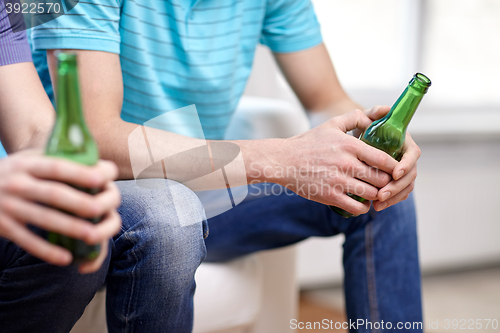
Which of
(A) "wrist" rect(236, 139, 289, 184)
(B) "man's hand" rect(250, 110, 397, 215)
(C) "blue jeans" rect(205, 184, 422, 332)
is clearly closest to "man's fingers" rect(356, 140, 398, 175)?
(B) "man's hand" rect(250, 110, 397, 215)

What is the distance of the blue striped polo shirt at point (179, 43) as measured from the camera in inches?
25.3

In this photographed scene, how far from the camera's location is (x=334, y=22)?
1.69m

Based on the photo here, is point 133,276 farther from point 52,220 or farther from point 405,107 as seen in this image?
point 405,107

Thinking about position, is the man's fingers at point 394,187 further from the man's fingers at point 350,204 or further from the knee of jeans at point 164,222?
the knee of jeans at point 164,222

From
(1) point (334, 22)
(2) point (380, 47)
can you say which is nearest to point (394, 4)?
(2) point (380, 47)

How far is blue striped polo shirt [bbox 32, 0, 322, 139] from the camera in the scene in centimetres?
64

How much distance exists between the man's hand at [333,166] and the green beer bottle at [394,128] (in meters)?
0.03

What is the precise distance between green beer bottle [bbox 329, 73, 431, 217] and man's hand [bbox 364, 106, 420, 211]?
0.02 metres

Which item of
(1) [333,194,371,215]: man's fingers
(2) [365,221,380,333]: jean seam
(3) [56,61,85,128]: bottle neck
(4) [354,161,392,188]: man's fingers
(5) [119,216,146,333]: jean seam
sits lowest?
(2) [365,221,380,333]: jean seam

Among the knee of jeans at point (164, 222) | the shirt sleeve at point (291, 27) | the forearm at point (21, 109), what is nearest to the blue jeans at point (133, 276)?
the knee of jeans at point (164, 222)

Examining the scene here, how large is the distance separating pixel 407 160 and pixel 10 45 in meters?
0.57

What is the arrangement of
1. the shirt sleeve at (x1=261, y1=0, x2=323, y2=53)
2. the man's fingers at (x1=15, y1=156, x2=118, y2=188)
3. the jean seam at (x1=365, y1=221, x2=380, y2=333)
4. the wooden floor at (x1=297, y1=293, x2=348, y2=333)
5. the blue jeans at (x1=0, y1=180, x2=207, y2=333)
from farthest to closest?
1. the wooden floor at (x1=297, y1=293, x2=348, y2=333)
2. the shirt sleeve at (x1=261, y1=0, x2=323, y2=53)
3. the jean seam at (x1=365, y1=221, x2=380, y2=333)
4. the blue jeans at (x1=0, y1=180, x2=207, y2=333)
5. the man's fingers at (x1=15, y1=156, x2=118, y2=188)

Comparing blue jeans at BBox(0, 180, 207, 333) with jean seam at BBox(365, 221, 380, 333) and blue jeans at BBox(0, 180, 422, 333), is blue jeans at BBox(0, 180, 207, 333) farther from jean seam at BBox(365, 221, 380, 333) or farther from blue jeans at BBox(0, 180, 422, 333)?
jean seam at BBox(365, 221, 380, 333)

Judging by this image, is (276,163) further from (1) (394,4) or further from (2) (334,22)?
(1) (394,4)
